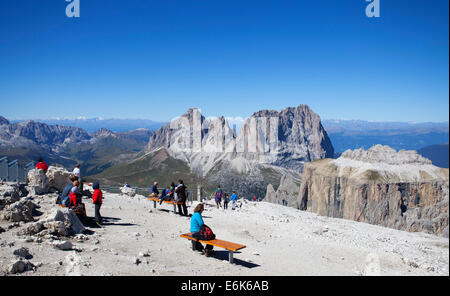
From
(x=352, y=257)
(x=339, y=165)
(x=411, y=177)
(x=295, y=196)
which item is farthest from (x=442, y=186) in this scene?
(x=352, y=257)

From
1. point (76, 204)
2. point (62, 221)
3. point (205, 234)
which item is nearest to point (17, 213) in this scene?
point (76, 204)

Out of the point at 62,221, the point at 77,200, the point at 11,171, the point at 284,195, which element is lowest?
the point at 284,195

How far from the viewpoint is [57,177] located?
21.2 m

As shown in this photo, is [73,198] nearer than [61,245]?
No

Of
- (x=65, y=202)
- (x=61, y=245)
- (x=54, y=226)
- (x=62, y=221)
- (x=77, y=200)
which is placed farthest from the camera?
(x=65, y=202)

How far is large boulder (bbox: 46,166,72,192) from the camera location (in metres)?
20.9

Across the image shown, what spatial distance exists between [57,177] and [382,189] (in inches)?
5189

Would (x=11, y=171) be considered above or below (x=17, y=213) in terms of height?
above

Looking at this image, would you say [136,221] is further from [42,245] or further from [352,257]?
[352,257]

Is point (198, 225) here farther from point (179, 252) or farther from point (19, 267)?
point (19, 267)

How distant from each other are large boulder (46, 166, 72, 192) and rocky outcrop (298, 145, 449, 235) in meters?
118

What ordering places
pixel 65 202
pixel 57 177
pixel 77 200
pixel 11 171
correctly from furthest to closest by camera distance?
pixel 11 171, pixel 57 177, pixel 65 202, pixel 77 200
